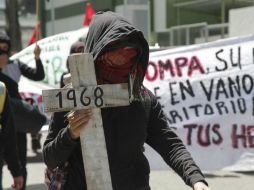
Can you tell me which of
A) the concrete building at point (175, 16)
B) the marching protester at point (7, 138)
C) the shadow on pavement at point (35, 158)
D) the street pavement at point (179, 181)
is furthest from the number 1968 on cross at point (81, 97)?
the concrete building at point (175, 16)

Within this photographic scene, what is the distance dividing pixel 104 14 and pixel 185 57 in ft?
15.4

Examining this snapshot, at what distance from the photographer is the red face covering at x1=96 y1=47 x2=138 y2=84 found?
185 centimetres

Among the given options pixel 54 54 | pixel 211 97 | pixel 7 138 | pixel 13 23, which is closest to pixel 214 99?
pixel 211 97

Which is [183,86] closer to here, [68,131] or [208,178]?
[208,178]

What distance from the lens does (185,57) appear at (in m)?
6.52

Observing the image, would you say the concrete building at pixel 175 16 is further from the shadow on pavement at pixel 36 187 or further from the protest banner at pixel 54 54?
the shadow on pavement at pixel 36 187

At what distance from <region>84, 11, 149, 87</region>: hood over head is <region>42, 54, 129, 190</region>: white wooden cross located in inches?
5.9

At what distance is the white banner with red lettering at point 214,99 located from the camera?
244 inches

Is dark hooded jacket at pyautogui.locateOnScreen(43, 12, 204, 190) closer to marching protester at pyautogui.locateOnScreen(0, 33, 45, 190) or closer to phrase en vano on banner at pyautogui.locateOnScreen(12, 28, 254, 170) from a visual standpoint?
marching protester at pyautogui.locateOnScreen(0, 33, 45, 190)

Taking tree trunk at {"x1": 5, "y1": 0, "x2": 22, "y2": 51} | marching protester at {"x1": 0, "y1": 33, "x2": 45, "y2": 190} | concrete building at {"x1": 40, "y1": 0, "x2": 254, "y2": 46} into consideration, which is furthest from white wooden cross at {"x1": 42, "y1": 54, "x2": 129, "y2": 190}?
tree trunk at {"x1": 5, "y1": 0, "x2": 22, "y2": 51}

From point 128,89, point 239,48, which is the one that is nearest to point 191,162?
point 128,89

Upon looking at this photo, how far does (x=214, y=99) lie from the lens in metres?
6.30

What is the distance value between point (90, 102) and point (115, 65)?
0.75 feet

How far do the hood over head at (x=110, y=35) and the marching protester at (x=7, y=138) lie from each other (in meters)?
1.22
